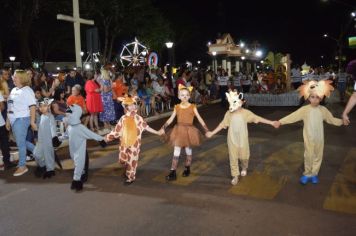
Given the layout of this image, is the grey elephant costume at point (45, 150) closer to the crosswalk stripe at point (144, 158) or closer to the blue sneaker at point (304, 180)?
the crosswalk stripe at point (144, 158)

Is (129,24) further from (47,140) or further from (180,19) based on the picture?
(47,140)

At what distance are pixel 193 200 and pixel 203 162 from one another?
2384mm

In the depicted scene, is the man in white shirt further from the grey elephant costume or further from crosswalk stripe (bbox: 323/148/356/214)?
crosswalk stripe (bbox: 323/148/356/214)

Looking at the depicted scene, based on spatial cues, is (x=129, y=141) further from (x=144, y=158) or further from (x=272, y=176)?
(x=272, y=176)

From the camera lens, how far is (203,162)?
8.36 metres

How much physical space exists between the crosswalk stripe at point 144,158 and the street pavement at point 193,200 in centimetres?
2

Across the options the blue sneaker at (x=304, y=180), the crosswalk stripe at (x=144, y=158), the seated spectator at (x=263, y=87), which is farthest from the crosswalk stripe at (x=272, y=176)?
the seated spectator at (x=263, y=87)

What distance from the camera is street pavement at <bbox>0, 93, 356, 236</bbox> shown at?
5.05 metres

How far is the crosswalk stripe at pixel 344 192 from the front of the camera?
5641 millimetres

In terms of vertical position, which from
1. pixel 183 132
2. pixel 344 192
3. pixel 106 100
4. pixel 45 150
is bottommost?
pixel 344 192

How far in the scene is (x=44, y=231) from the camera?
5023 millimetres

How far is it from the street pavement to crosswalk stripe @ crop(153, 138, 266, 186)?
0.02 metres

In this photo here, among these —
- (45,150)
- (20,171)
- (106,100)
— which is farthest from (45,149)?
(106,100)

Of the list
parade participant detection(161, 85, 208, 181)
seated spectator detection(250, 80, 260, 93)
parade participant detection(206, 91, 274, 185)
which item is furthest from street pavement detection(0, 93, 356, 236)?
seated spectator detection(250, 80, 260, 93)
